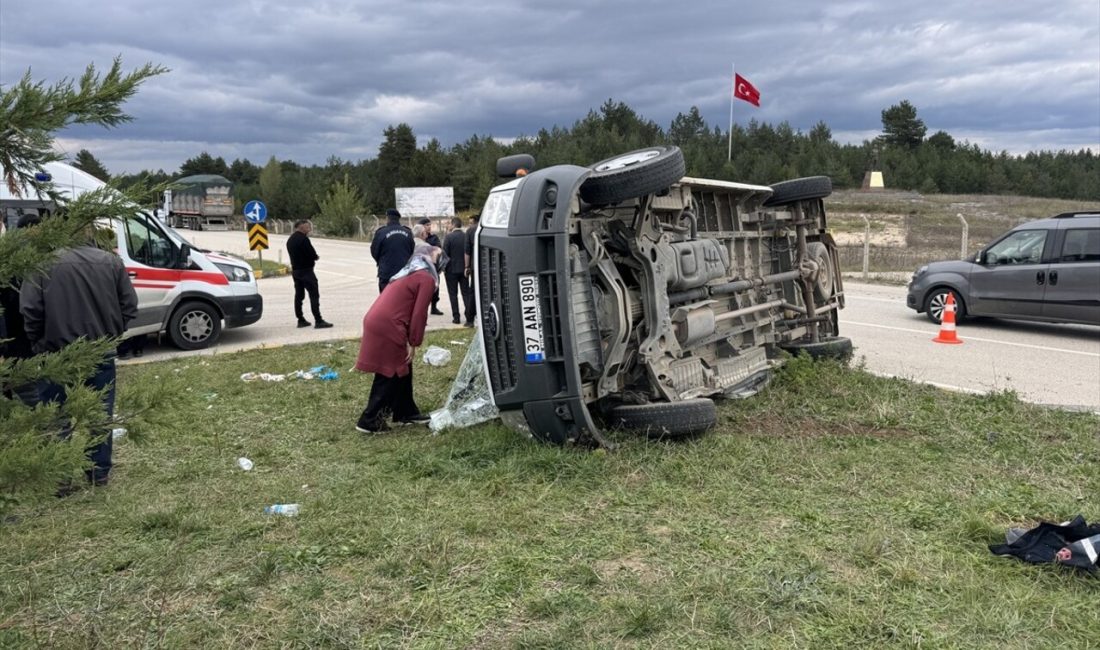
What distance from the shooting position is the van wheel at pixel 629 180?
5.25 metres

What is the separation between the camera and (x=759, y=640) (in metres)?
3.09

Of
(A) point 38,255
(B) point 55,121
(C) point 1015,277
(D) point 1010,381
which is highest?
(B) point 55,121

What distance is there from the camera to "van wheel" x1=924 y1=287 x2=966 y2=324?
40.5 feet

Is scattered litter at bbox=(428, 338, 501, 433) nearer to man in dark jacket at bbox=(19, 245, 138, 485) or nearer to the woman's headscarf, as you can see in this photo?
the woman's headscarf

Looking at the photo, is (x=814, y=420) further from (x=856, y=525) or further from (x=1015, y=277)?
(x=1015, y=277)

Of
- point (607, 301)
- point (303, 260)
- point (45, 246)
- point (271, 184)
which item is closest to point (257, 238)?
point (303, 260)

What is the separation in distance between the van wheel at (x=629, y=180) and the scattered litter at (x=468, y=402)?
167cm

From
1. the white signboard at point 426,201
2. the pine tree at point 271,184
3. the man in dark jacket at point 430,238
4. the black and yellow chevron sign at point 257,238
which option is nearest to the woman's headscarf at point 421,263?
the man in dark jacket at point 430,238

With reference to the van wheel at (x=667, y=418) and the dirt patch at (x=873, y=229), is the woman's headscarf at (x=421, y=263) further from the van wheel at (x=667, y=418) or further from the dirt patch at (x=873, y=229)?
the dirt patch at (x=873, y=229)

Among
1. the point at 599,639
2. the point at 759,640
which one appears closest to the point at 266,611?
the point at 599,639

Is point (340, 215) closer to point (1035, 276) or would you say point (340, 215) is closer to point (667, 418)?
point (1035, 276)

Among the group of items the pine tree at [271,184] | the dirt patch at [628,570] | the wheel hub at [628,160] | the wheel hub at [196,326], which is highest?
the pine tree at [271,184]

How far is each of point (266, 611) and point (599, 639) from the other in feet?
4.56

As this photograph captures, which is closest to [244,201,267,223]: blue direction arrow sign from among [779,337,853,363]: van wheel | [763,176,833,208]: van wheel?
[763,176,833,208]: van wheel
